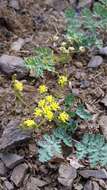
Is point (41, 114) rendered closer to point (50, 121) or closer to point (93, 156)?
point (50, 121)

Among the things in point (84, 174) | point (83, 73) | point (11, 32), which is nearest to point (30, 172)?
point (84, 174)

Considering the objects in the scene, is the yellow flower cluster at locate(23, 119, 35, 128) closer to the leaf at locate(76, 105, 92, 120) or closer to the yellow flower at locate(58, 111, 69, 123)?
the yellow flower at locate(58, 111, 69, 123)

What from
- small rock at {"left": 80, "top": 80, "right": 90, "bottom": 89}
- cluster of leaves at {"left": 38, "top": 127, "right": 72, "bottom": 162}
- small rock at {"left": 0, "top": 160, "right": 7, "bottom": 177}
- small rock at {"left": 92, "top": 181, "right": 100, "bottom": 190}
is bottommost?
small rock at {"left": 92, "top": 181, "right": 100, "bottom": 190}

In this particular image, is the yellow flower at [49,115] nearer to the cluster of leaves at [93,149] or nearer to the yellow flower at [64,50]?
the cluster of leaves at [93,149]

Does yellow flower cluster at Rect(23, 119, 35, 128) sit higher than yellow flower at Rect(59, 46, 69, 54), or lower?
lower

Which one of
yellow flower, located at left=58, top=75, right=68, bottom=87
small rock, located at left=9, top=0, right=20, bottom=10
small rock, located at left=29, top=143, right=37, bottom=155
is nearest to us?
small rock, located at left=29, top=143, right=37, bottom=155

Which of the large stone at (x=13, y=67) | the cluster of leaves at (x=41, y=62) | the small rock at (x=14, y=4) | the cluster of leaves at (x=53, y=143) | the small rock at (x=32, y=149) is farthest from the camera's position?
the small rock at (x=14, y=4)

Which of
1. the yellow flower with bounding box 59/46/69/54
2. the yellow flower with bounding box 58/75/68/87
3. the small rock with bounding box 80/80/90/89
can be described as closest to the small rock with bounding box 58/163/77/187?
the yellow flower with bounding box 58/75/68/87

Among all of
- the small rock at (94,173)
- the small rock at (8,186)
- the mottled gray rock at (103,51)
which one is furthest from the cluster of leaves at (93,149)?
the mottled gray rock at (103,51)
